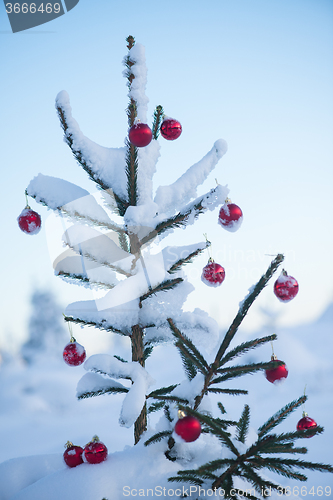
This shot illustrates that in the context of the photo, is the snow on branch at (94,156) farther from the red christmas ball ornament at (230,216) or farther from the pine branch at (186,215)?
the red christmas ball ornament at (230,216)

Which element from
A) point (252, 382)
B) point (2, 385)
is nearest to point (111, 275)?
point (252, 382)

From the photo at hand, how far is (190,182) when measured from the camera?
6.39 ft

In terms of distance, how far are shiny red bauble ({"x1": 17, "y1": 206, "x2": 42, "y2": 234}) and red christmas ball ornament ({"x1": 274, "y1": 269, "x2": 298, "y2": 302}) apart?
1.50m

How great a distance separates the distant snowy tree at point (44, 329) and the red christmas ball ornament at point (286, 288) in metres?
5.92

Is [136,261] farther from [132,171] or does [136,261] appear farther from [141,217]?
[132,171]

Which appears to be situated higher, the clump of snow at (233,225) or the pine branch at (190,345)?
the clump of snow at (233,225)

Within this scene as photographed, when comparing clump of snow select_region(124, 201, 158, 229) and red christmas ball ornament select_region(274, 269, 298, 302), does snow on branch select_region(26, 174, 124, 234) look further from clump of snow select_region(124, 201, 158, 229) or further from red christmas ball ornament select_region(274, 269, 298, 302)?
red christmas ball ornament select_region(274, 269, 298, 302)

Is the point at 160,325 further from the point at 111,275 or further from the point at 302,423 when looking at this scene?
the point at 302,423

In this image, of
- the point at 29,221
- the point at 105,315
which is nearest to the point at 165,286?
the point at 105,315

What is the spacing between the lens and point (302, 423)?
187 cm

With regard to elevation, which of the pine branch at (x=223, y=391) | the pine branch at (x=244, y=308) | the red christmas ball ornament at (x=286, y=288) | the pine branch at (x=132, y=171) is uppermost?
the pine branch at (x=132, y=171)

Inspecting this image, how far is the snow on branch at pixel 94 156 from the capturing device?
5.87 ft

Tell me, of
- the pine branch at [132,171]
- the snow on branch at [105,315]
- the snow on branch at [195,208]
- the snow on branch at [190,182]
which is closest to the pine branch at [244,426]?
the snow on branch at [105,315]

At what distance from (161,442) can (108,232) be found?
1.33m
